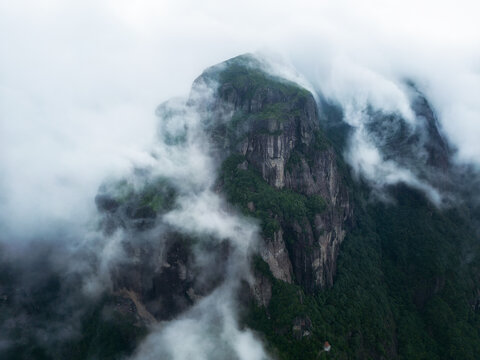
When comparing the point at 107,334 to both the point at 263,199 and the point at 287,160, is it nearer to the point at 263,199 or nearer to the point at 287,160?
the point at 263,199

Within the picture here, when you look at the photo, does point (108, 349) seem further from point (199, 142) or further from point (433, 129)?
point (433, 129)

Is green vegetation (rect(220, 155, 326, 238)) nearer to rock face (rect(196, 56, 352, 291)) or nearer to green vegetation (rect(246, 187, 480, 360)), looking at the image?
rock face (rect(196, 56, 352, 291))

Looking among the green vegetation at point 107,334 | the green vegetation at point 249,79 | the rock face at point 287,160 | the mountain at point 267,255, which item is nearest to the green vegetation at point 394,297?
the mountain at point 267,255

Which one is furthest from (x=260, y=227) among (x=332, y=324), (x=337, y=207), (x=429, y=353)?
(x=429, y=353)

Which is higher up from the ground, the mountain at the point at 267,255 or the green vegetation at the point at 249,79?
the green vegetation at the point at 249,79

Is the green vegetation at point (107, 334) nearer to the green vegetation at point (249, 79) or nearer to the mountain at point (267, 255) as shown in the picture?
the mountain at point (267, 255)

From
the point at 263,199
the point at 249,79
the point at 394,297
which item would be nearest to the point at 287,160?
the point at 263,199

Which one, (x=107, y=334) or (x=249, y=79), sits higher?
(x=249, y=79)
